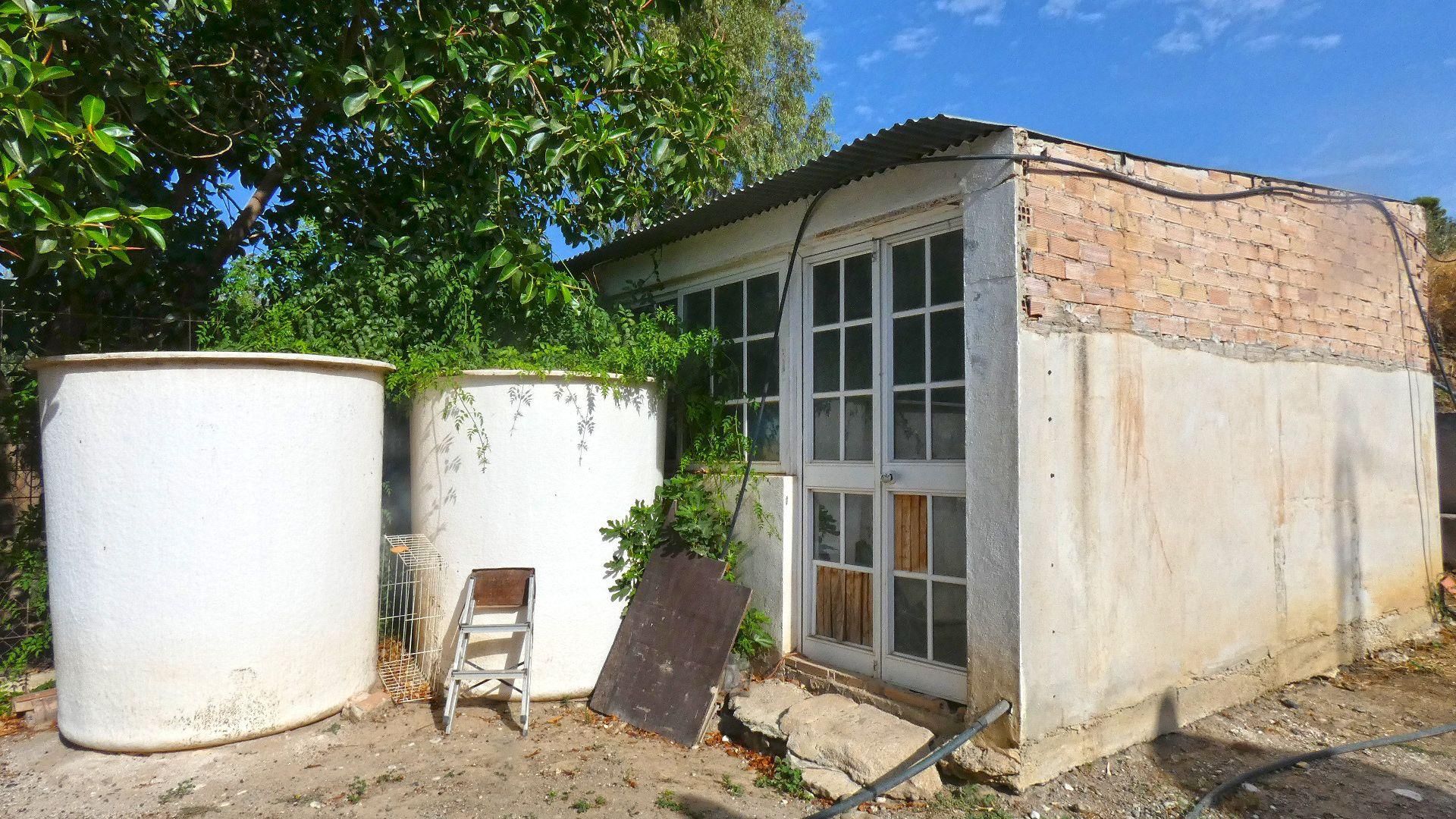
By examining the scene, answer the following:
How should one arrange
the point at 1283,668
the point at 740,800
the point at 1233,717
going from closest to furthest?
the point at 740,800 → the point at 1233,717 → the point at 1283,668

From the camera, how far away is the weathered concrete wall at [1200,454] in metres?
4.26

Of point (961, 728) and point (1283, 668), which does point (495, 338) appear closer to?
point (961, 728)

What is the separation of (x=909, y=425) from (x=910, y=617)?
1.10 m

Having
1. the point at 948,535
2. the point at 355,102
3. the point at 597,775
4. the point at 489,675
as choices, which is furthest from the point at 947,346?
the point at 355,102

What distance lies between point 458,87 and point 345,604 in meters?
3.84

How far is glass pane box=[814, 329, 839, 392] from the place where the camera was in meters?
5.40

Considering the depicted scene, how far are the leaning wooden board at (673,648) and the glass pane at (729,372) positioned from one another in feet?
4.12

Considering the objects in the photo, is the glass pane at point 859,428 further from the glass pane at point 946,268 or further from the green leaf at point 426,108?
the green leaf at point 426,108

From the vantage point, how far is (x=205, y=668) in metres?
4.50

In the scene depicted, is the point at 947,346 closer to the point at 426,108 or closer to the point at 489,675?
the point at 489,675

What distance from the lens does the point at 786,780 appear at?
4285mm

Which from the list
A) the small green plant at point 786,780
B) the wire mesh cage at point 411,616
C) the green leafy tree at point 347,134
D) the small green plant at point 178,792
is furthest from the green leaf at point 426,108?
the small green plant at point 786,780

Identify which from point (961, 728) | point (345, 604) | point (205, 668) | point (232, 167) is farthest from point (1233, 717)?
point (232, 167)

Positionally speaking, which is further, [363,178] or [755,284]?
[363,178]
